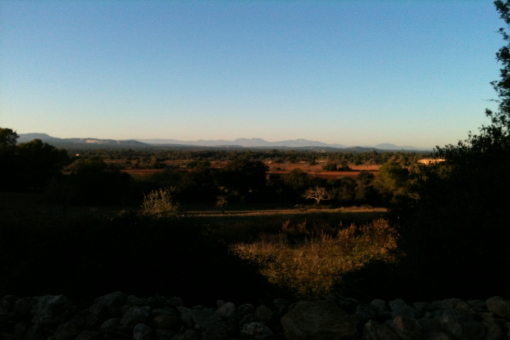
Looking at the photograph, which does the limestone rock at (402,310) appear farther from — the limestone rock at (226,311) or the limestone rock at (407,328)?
the limestone rock at (226,311)

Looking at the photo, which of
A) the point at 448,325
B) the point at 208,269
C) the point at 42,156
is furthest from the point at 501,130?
the point at 42,156

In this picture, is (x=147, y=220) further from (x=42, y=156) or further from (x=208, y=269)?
(x=42, y=156)

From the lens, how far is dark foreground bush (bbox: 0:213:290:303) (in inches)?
207

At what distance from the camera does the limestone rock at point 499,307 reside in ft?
12.8

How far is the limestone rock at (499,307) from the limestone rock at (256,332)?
7.96 feet

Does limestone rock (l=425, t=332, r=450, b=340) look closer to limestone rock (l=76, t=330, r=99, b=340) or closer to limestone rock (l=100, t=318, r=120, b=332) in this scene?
limestone rock (l=100, t=318, r=120, b=332)

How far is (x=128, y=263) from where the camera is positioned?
17.8ft

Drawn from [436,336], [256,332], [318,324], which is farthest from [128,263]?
[436,336]

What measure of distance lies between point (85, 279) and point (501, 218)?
18.5ft

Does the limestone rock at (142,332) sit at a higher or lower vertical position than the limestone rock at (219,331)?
lower

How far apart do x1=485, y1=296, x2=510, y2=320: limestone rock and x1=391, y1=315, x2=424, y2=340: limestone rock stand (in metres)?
0.99

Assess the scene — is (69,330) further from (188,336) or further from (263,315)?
(263,315)

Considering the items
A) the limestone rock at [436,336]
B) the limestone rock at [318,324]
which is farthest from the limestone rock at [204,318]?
the limestone rock at [436,336]

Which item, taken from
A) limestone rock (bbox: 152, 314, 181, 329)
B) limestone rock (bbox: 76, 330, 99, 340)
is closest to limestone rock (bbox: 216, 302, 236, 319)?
Answer: limestone rock (bbox: 152, 314, 181, 329)
